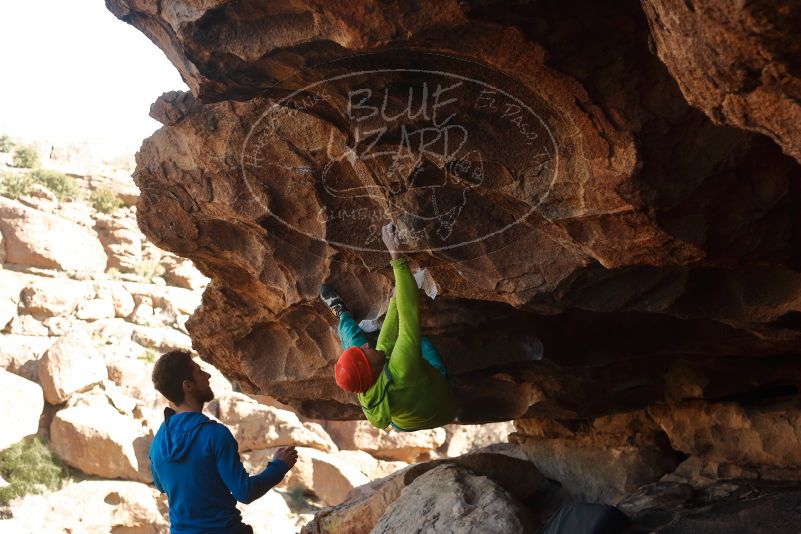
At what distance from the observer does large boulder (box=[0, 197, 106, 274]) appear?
15.2 metres

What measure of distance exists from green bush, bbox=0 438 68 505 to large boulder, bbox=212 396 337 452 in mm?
2746

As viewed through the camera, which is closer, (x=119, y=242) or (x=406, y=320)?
(x=406, y=320)

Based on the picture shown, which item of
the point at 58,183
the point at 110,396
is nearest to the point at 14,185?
the point at 58,183

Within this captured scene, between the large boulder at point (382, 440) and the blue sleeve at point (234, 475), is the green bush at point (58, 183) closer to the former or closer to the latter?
the large boulder at point (382, 440)

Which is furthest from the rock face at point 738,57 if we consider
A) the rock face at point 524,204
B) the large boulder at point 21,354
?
the large boulder at point 21,354

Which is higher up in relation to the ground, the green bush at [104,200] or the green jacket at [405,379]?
the green jacket at [405,379]

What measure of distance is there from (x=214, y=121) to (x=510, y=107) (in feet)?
6.53

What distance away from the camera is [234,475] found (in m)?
3.98

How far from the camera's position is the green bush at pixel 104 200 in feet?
59.0

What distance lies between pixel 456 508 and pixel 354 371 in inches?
51.5

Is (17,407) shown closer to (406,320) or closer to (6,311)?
(6,311)

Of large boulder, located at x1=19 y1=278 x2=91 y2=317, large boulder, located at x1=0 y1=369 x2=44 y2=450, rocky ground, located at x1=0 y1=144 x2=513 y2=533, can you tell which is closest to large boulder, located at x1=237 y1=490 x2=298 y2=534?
rocky ground, located at x1=0 y1=144 x2=513 y2=533

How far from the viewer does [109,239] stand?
17359 mm

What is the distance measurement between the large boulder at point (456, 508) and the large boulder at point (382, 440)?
10135mm
